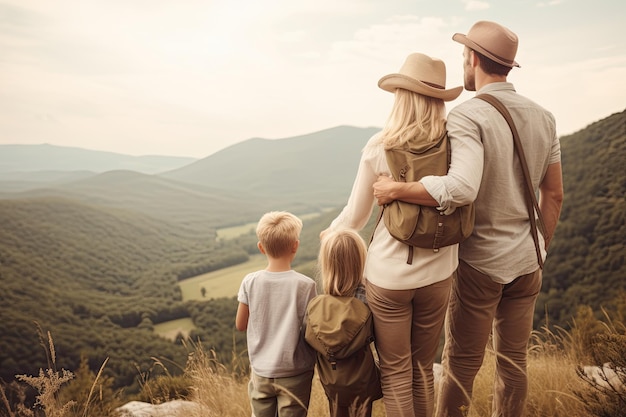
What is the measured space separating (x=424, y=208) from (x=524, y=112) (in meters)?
0.58

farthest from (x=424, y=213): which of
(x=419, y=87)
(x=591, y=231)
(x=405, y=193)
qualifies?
Result: (x=591, y=231)

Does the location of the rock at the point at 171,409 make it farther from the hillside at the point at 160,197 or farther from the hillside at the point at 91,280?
the hillside at the point at 160,197

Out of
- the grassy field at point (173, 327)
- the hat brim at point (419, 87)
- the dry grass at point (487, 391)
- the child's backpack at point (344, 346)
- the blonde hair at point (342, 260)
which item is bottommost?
the grassy field at point (173, 327)

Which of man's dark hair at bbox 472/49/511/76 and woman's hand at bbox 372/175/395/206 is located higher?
man's dark hair at bbox 472/49/511/76

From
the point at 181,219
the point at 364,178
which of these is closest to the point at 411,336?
the point at 364,178

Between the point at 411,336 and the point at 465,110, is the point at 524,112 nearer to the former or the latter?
the point at 465,110

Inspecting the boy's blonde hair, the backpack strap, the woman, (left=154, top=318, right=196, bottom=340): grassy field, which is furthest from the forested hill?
(left=154, top=318, right=196, bottom=340): grassy field

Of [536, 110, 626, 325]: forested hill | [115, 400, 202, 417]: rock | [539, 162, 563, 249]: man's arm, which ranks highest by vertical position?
[539, 162, 563, 249]: man's arm

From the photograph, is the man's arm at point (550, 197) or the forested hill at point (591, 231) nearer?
the man's arm at point (550, 197)

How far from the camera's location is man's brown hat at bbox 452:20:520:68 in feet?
5.64

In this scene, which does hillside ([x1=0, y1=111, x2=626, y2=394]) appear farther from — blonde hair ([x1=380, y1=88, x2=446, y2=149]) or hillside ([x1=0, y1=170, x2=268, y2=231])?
hillside ([x1=0, y1=170, x2=268, y2=231])

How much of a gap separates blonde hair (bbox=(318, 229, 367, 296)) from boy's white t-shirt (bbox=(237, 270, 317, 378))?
0.44ft

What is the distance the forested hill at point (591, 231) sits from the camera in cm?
2630

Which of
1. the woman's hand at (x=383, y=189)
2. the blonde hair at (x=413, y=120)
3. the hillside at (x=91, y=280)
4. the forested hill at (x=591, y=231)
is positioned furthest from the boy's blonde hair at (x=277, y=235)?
the hillside at (x=91, y=280)
